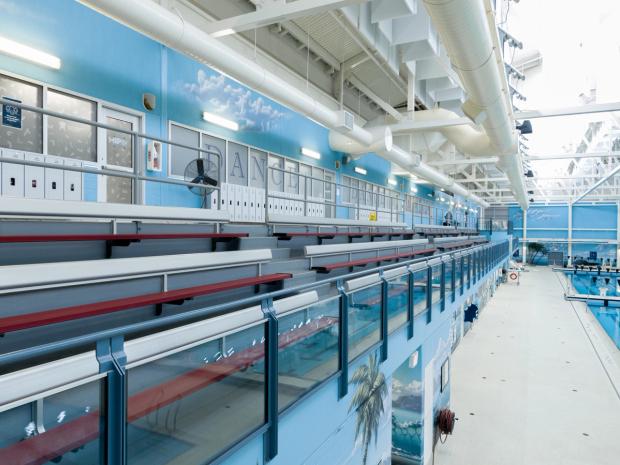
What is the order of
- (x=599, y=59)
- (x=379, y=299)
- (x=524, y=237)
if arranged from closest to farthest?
(x=379, y=299), (x=599, y=59), (x=524, y=237)

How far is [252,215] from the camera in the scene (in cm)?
788

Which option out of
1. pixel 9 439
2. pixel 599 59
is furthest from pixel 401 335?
pixel 599 59

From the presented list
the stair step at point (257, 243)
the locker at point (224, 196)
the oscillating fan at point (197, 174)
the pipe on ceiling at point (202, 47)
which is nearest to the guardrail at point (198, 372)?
the stair step at point (257, 243)

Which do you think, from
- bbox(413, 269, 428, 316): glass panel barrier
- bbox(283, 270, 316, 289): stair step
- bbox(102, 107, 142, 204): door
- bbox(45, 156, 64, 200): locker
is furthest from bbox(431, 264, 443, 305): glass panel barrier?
bbox(45, 156, 64, 200): locker

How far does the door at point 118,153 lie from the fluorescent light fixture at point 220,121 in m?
1.37

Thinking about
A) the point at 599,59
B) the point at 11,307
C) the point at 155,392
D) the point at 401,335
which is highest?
the point at 599,59

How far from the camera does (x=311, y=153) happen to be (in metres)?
10.4

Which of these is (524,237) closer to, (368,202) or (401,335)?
(368,202)

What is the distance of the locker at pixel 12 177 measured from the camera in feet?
14.7

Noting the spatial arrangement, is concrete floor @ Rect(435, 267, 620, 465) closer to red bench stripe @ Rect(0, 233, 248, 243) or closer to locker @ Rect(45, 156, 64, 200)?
red bench stripe @ Rect(0, 233, 248, 243)

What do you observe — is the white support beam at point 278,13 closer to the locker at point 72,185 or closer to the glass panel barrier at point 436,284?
the locker at point 72,185

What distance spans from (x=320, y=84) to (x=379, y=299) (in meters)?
8.21

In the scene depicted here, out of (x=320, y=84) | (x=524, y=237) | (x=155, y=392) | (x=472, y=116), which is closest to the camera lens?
(x=155, y=392)

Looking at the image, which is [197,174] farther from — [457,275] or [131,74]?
[457,275]
